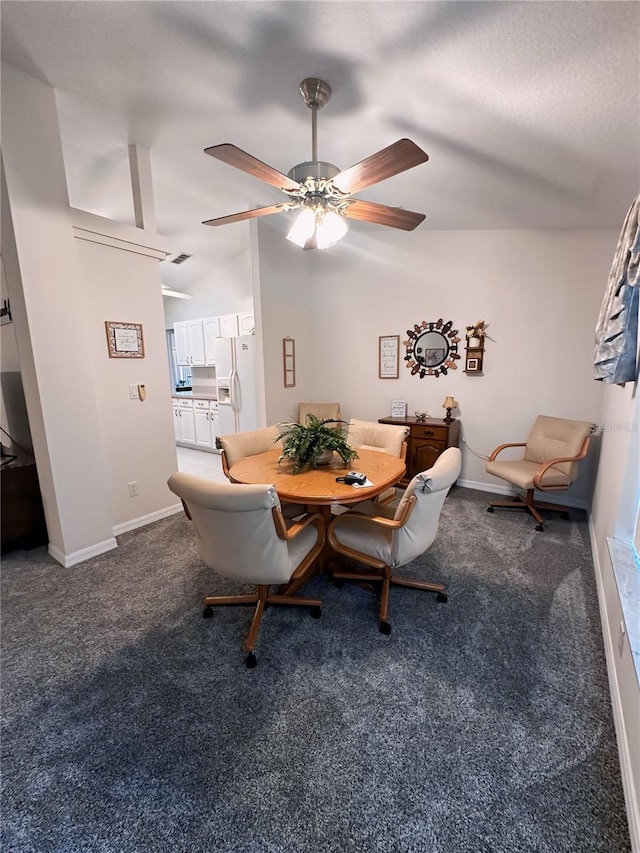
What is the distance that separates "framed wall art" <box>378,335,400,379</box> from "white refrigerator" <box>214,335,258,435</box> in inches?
64.6

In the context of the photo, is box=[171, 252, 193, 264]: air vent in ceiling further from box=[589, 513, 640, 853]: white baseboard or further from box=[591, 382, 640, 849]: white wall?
box=[589, 513, 640, 853]: white baseboard

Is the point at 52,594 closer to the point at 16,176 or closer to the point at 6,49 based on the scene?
the point at 16,176

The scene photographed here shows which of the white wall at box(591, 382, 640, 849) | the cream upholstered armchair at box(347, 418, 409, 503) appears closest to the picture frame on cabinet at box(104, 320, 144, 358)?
the cream upholstered armchair at box(347, 418, 409, 503)

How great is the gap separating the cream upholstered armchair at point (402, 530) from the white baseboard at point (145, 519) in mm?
2039

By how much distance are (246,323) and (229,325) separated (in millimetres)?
384

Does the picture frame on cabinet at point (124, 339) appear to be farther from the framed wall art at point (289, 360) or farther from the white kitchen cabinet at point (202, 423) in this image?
the white kitchen cabinet at point (202, 423)

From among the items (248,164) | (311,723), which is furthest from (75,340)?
(311,723)

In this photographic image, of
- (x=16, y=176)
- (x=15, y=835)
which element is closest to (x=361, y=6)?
(x=16, y=176)

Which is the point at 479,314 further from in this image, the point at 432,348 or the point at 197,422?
the point at 197,422

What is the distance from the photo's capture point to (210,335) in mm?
5848

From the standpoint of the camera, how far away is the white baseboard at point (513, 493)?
136 inches

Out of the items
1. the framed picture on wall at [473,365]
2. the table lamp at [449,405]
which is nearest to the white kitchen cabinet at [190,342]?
the table lamp at [449,405]

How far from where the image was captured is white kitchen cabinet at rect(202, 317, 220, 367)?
573 cm

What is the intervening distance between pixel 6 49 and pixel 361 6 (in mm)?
1980
